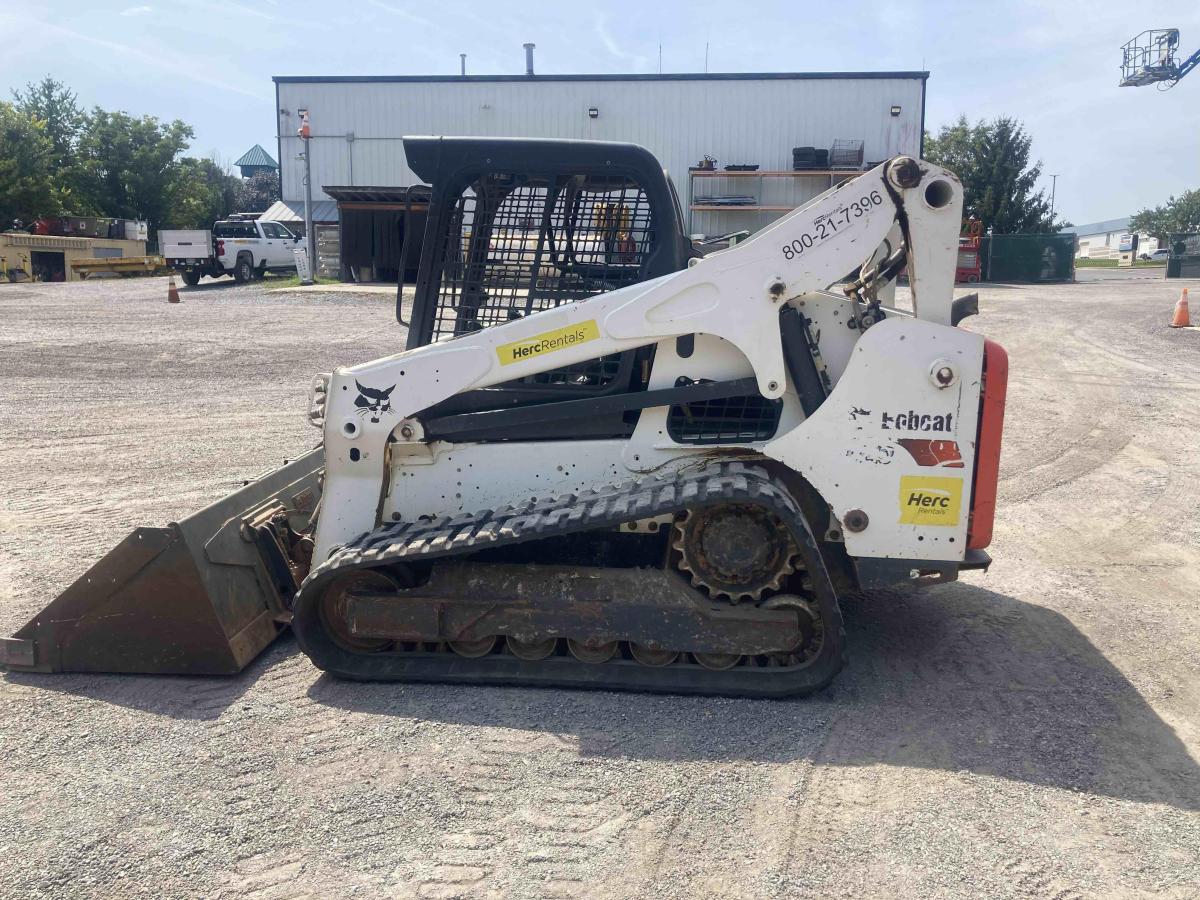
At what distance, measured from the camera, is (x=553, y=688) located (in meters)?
4.58

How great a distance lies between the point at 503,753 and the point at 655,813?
71 cm

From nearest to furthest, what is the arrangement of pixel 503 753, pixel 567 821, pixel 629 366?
pixel 567 821 → pixel 503 753 → pixel 629 366

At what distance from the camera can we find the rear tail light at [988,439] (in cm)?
451

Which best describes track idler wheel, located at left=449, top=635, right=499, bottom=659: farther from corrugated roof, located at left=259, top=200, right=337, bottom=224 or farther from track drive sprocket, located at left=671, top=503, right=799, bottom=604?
corrugated roof, located at left=259, top=200, right=337, bottom=224

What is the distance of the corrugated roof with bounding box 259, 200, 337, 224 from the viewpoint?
36688 mm

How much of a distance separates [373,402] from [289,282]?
2556cm

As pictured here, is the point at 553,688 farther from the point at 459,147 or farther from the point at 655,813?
the point at 459,147

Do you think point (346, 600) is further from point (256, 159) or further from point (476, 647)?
point (256, 159)

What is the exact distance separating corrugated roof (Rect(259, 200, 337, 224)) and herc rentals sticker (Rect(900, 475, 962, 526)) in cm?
3246

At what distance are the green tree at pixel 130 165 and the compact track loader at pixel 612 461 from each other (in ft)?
179

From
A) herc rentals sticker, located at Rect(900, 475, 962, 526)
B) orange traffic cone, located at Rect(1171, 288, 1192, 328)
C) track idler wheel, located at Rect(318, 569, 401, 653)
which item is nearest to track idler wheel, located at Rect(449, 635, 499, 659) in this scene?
track idler wheel, located at Rect(318, 569, 401, 653)

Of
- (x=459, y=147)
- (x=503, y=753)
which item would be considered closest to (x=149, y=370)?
(x=459, y=147)

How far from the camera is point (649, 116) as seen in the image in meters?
34.8

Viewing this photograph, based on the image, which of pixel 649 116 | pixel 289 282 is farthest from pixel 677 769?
pixel 649 116
